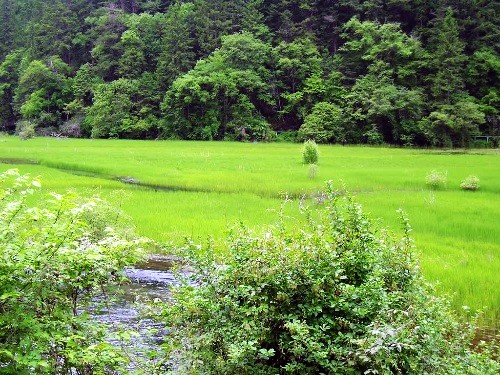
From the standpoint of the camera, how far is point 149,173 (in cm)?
2309

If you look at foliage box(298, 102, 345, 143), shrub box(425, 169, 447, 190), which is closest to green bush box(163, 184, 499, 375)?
shrub box(425, 169, 447, 190)

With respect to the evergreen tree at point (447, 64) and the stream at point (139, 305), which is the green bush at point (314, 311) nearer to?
the stream at point (139, 305)

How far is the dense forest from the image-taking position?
4419 centimetres

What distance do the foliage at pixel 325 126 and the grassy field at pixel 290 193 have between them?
641 inches

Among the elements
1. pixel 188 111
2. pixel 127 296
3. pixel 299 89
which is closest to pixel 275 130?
pixel 299 89

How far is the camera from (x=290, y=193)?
59.9ft

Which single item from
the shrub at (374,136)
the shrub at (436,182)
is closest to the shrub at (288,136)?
the shrub at (374,136)

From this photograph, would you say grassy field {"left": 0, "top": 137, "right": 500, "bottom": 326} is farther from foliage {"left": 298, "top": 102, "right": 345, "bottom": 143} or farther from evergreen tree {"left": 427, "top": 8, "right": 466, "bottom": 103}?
evergreen tree {"left": 427, "top": 8, "right": 466, "bottom": 103}

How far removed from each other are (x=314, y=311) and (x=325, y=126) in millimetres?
44113

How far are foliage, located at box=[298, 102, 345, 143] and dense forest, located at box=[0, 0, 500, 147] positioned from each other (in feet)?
0.46

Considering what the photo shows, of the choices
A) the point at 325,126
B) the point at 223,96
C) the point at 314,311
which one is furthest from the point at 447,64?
the point at 314,311

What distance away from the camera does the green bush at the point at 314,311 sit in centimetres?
380

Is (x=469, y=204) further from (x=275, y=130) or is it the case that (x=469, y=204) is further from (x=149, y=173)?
(x=275, y=130)

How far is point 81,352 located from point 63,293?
0.69m
